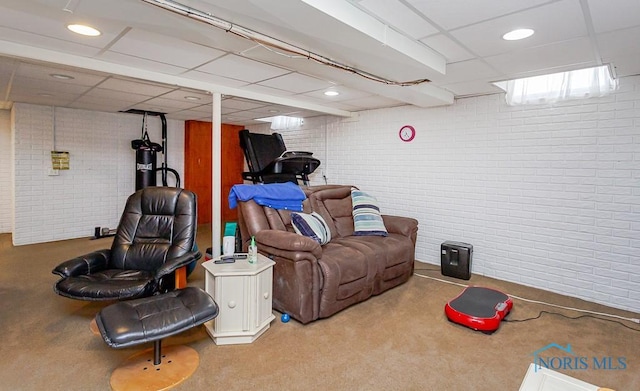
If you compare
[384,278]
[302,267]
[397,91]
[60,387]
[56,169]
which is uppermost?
[397,91]

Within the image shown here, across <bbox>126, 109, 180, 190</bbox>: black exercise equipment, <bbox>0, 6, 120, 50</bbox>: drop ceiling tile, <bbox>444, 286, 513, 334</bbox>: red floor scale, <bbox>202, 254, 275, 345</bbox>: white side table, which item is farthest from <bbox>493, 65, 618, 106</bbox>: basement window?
<bbox>126, 109, 180, 190</bbox>: black exercise equipment

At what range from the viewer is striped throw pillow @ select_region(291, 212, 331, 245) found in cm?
337

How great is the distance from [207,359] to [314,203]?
2.14 metres

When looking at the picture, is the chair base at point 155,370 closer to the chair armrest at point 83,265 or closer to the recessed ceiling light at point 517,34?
the chair armrest at point 83,265

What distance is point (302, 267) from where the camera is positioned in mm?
2797

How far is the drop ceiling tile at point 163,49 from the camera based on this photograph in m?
2.53

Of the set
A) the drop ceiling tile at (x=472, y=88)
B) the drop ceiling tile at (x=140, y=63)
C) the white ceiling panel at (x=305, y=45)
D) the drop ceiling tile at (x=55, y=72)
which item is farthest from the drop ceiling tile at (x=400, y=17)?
the drop ceiling tile at (x=55, y=72)

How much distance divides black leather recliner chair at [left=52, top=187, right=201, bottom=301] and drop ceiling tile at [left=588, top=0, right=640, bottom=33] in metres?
3.14

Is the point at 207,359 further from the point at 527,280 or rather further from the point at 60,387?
the point at 527,280

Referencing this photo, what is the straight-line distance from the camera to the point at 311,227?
3410 mm

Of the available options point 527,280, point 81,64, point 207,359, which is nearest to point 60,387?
point 207,359

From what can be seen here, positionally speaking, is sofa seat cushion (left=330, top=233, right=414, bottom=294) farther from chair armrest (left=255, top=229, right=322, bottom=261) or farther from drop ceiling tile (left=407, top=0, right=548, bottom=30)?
drop ceiling tile (left=407, top=0, right=548, bottom=30)

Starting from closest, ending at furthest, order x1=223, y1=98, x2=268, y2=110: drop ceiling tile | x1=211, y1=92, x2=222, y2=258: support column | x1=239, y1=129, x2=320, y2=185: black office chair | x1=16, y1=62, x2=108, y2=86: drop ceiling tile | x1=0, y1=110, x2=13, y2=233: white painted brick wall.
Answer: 1. x1=16, y1=62, x2=108, y2=86: drop ceiling tile
2. x1=211, y1=92, x2=222, y2=258: support column
3. x1=223, y1=98, x2=268, y2=110: drop ceiling tile
4. x1=239, y1=129, x2=320, y2=185: black office chair
5. x1=0, y1=110, x2=13, y2=233: white painted brick wall

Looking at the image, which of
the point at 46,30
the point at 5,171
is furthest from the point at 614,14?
the point at 5,171
